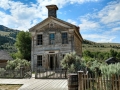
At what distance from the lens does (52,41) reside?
2638 cm

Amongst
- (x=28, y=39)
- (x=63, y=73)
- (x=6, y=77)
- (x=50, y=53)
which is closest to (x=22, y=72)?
(x=6, y=77)

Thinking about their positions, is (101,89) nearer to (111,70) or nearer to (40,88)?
(111,70)

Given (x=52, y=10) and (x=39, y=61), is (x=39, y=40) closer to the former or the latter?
(x=39, y=61)

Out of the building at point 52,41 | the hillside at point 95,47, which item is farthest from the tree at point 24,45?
the hillside at point 95,47

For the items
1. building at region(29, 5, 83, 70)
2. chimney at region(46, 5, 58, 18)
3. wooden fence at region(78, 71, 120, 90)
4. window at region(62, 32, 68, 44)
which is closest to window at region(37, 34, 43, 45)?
building at region(29, 5, 83, 70)

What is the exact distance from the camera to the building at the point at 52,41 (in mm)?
25500

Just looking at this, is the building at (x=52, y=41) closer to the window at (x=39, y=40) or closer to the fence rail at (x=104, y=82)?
the window at (x=39, y=40)

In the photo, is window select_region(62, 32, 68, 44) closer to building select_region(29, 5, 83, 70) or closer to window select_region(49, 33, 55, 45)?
building select_region(29, 5, 83, 70)

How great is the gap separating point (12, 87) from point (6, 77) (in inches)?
217

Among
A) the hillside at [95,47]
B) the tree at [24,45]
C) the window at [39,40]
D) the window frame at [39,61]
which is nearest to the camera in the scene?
the window frame at [39,61]

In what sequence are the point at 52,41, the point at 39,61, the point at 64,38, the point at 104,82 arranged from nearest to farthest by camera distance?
1. the point at 104,82
2. the point at 64,38
3. the point at 52,41
4. the point at 39,61

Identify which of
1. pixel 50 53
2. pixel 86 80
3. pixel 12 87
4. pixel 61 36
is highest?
pixel 61 36

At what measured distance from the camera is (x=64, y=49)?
1015 inches

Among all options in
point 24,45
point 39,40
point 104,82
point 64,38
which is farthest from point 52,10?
point 104,82
